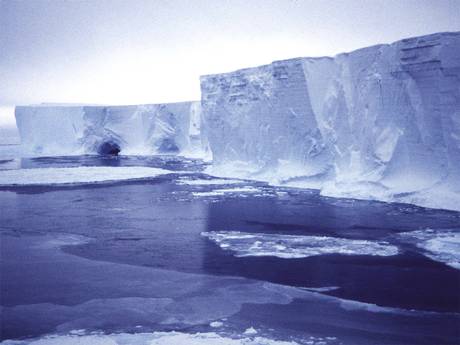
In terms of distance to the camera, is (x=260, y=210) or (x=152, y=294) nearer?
(x=152, y=294)

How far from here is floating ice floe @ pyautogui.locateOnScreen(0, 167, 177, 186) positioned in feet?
52.7

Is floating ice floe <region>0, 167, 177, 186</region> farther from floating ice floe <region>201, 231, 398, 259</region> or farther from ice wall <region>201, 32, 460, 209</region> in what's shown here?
floating ice floe <region>201, 231, 398, 259</region>

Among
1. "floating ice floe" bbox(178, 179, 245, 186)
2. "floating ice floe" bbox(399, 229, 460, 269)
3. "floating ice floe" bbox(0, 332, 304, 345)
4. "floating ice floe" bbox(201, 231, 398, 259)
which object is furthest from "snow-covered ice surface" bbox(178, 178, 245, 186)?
"floating ice floe" bbox(0, 332, 304, 345)

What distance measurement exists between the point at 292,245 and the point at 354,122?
6.90m

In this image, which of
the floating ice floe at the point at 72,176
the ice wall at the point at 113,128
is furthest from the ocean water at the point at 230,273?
the ice wall at the point at 113,128

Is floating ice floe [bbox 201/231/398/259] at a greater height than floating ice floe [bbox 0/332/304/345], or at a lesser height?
greater

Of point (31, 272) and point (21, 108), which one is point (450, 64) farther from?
point (21, 108)

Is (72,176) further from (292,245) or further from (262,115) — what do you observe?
(292,245)

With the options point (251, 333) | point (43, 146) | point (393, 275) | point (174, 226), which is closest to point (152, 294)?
point (251, 333)

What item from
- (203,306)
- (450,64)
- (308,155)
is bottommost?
(203,306)

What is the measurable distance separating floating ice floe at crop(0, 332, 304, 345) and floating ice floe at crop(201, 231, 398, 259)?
9.27 ft

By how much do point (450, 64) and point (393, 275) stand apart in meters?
6.33

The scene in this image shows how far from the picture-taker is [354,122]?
43.6ft

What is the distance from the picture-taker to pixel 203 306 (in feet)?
15.6
